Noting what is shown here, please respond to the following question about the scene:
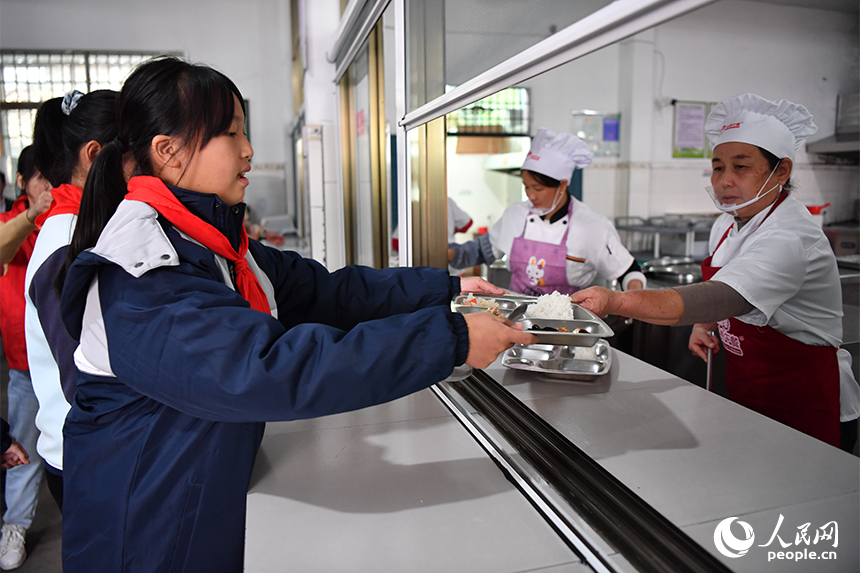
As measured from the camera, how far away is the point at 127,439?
0.91m

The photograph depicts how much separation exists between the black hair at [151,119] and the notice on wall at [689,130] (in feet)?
16.1

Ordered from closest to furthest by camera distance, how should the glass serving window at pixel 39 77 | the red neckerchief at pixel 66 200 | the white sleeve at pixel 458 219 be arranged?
the red neckerchief at pixel 66 200, the white sleeve at pixel 458 219, the glass serving window at pixel 39 77

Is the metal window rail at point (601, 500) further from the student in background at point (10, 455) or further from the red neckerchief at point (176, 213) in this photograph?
the student in background at point (10, 455)

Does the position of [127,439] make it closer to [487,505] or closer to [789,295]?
[487,505]

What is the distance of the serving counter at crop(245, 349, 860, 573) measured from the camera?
2.48 feet

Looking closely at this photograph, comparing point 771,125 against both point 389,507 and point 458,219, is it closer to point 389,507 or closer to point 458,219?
point 389,507

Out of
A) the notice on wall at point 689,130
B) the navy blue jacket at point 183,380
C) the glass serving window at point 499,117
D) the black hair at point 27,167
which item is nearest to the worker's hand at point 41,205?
the black hair at point 27,167

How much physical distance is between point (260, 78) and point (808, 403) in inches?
251

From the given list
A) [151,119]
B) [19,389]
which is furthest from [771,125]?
[19,389]

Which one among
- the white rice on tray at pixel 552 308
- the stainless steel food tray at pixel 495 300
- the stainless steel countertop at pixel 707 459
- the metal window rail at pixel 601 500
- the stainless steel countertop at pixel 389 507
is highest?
the white rice on tray at pixel 552 308

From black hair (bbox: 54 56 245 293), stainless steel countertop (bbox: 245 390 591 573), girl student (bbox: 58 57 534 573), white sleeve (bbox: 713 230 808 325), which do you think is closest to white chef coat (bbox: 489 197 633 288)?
white sleeve (bbox: 713 230 808 325)

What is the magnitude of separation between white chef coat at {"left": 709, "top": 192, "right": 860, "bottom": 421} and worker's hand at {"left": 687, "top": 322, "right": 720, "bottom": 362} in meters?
0.29

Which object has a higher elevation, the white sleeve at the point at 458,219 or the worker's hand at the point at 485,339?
the white sleeve at the point at 458,219

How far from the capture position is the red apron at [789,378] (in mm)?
1315
